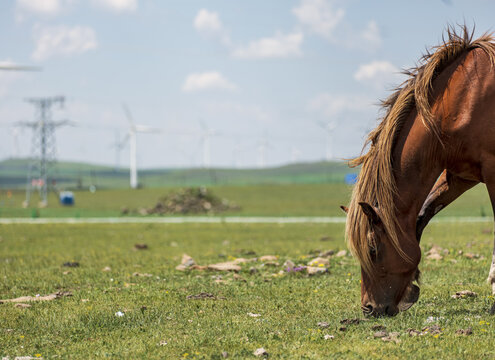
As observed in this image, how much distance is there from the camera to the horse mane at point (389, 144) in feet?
20.3

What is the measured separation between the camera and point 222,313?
718 cm

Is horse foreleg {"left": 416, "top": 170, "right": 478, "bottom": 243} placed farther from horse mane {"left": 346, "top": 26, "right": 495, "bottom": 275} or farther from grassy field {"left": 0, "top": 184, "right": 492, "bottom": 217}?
grassy field {"left": 0, "top": 184, "right": 492, "bottom": 217}

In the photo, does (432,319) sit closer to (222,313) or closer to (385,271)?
(385,271)

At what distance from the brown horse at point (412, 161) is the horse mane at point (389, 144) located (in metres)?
0.01

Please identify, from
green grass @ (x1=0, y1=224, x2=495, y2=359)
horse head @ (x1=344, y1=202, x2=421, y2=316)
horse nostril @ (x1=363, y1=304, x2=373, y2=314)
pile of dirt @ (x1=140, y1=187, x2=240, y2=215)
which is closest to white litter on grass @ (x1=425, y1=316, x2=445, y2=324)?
green grass @ (x1=0, y1=224, x2=495, y2=359)

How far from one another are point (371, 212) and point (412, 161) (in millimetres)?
719

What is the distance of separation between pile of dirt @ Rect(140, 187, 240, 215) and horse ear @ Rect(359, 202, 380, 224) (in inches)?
1254

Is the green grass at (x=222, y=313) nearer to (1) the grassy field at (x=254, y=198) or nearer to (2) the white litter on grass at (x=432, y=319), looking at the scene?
(2) the white litter on grass at (x=432, y=319)

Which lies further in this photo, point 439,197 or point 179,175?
point 179,175

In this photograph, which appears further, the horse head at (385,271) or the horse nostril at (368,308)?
the horse nostril at (368,308)

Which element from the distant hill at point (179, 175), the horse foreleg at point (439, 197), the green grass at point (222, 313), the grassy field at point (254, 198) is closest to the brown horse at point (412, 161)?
the horse foreleg at point (439, 197)

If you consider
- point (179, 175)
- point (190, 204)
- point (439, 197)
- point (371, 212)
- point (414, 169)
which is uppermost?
point (414, 169)

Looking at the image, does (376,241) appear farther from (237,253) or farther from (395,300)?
(237,253)

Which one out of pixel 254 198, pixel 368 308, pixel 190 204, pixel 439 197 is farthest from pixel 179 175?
pixel 368 308
